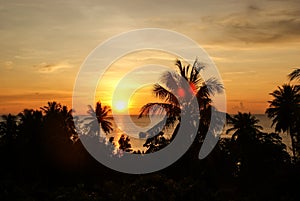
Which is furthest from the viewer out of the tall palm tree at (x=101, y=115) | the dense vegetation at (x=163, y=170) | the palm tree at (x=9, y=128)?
the tall palm tree at (x=101, y=115)

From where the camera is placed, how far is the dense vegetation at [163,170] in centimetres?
986

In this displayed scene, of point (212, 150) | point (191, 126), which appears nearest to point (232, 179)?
point (212, 150)

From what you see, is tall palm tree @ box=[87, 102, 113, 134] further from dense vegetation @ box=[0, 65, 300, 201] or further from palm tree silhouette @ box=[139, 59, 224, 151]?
palm tree silhouette @ box=[139, 59, 224, 151]

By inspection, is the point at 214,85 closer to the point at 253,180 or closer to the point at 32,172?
the point at 253,180

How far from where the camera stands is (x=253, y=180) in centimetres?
1753

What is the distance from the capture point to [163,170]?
1656cm

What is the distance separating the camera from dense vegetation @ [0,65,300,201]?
9859 millimetres

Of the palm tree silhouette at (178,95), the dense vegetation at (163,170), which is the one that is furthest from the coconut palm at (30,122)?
the palm tree silhouette at (178,95)

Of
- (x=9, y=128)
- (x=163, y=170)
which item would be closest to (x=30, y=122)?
(x=9, y=128)

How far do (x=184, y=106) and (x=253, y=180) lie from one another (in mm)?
5108

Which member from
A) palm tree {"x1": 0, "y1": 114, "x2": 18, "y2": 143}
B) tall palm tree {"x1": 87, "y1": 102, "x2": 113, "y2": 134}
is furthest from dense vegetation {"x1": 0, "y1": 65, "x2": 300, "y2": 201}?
tall palm tree {"x1": 87, "y1": 102, "x2": 113, "y2": 134}

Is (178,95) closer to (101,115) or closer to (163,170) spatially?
(163,170)

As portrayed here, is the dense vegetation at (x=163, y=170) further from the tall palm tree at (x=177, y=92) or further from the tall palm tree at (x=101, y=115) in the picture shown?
the tall palm tree at (x=101, y=115)

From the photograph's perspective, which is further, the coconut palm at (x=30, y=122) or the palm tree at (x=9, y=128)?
the palm tree at (x=9, y=128)
